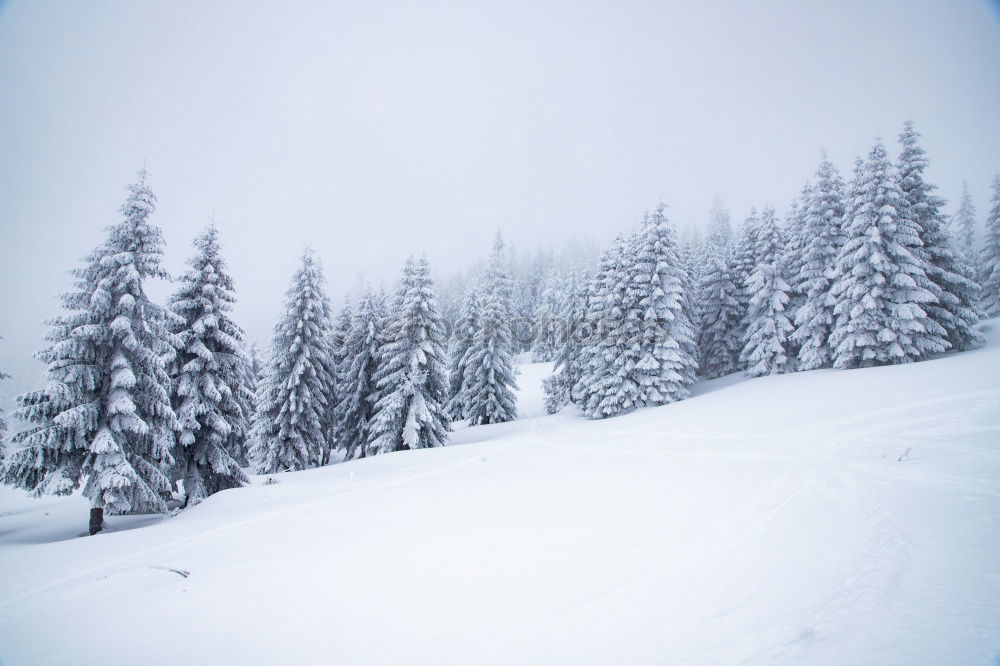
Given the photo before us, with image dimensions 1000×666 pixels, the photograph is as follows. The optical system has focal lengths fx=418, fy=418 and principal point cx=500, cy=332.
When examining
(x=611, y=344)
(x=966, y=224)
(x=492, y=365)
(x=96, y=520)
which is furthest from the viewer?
(x=966, y=224)

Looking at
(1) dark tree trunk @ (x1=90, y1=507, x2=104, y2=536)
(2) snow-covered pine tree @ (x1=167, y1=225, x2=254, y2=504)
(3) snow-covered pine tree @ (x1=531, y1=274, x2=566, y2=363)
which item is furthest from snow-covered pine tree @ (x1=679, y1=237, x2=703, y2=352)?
(1) dark tree trunk @ (x1=90, y1=507, x2=104, y2=536)

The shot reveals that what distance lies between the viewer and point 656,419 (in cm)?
2280

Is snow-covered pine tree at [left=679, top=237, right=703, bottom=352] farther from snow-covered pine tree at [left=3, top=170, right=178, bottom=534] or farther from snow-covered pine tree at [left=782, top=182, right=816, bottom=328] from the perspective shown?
snow-covered pine tree at [left=3, top=170, right=178, bottom=534]

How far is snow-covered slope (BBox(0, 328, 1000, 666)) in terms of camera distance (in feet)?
13.9

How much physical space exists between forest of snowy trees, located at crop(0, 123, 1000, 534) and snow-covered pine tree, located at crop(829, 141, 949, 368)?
12cm

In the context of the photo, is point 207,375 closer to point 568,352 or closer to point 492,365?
point 492,365

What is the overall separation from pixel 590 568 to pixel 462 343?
108 feet

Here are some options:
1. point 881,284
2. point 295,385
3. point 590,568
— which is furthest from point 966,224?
point 295,385

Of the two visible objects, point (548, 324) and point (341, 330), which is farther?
point (548, 324)

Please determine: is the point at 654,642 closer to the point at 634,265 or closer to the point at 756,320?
the point at 634,265

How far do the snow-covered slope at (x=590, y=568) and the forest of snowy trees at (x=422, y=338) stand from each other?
423cm

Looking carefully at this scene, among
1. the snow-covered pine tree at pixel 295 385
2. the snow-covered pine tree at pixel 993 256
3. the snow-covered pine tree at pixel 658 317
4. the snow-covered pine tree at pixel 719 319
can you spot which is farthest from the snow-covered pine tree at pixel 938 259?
the snow-covered pine tree at pixel 295 385

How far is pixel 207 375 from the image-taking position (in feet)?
59.9

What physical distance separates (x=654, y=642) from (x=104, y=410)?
18.6 m
